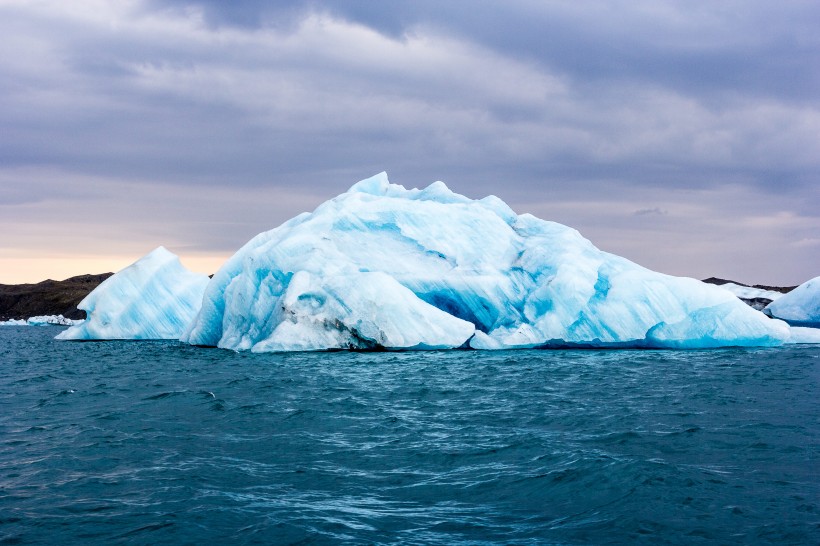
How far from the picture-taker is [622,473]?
8.93 metres

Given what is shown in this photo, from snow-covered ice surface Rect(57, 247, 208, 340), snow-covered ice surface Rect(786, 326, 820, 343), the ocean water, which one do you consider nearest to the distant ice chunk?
snow-covered ice surface Rect(57, 247, 208, 340)

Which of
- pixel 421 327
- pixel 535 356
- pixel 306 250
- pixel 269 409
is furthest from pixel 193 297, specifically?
pixel 269 409

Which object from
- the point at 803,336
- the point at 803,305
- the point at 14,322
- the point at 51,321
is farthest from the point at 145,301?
the point at 14,322

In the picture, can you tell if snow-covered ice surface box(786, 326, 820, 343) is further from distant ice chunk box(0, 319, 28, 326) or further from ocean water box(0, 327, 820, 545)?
distant ice chunk box(0, 319, 28, 326)

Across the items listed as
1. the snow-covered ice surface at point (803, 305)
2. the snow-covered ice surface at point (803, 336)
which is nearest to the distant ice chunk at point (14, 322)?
the snow-covered ice surface at point (803, 305)

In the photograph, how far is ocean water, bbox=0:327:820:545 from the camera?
7164mm

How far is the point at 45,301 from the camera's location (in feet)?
333

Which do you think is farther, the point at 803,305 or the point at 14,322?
the point at 14,322

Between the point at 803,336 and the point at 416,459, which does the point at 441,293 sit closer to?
the point at 803,336

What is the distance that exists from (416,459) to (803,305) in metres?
39.6

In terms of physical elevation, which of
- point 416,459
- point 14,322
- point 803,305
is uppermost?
point 803,305

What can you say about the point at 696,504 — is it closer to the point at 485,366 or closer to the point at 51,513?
the point at 51,513

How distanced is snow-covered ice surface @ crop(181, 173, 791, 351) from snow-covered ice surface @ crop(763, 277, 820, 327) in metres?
18.1

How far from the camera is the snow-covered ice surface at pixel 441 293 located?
24109 millimetres
